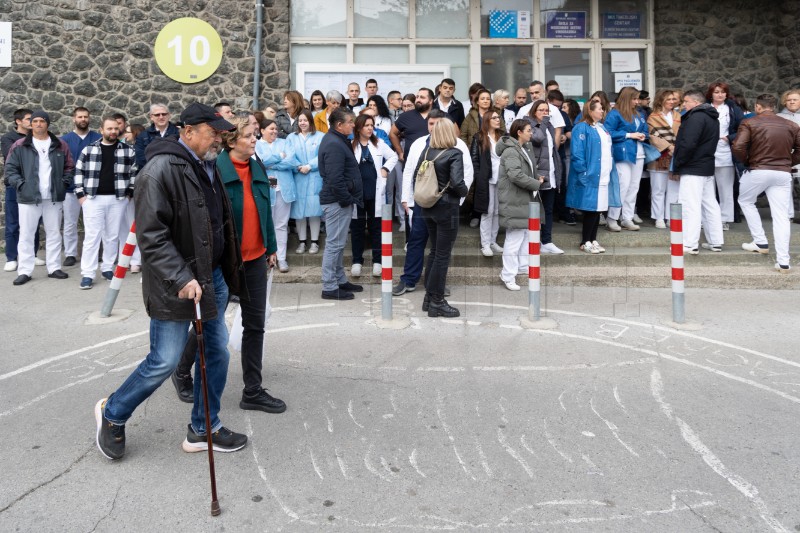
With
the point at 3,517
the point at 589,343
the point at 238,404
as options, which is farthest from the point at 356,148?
the point at 3,517

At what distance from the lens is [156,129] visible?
1020 cm

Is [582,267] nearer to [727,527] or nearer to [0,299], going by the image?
[727,527]

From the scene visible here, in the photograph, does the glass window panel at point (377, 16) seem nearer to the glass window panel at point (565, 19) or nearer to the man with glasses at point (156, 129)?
the glass window panel at point (565, 19)

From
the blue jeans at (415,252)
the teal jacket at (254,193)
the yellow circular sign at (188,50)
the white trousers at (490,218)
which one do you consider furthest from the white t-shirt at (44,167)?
the teal jacket at (254,193)

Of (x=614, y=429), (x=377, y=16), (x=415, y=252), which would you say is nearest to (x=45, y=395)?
(x=614, y=429)

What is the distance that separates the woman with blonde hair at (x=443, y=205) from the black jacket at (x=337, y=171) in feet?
3.66

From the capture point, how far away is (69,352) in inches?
261

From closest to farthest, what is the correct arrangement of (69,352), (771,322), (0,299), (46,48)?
(69,352), (771,322), (0,299), (46,48)

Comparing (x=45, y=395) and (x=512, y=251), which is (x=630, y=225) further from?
(x=45, y=395)

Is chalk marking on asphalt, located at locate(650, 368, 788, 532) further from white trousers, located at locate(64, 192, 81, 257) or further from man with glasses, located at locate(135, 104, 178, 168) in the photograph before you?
white trousers, located at locate(64, 192, 81, 257)

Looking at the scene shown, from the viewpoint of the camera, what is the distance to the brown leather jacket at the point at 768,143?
9367 mm

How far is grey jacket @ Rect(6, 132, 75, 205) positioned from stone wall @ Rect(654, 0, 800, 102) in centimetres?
1048

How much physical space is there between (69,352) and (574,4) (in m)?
11.3

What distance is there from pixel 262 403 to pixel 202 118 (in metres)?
2.03
